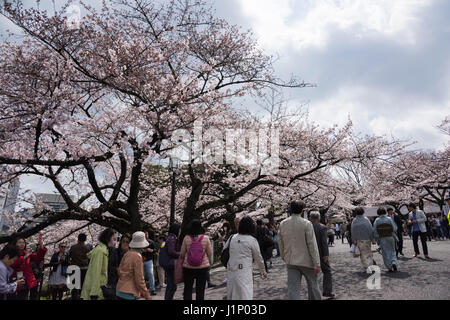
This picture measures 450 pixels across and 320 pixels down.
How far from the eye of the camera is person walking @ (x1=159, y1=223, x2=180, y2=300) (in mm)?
5555

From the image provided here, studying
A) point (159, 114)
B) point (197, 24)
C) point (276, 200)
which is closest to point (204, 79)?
point (197, 24)

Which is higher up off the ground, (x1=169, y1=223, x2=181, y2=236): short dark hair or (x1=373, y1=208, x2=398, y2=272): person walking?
(x1=169, y1=223, x2=181, y2=236): short dark hair

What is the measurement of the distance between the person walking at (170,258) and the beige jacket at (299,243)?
2325mm

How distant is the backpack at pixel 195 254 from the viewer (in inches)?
182

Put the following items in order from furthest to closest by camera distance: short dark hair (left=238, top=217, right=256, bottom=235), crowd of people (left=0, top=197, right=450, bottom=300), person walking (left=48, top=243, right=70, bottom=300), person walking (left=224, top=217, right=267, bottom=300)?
1. person walking (left=48, top=243, right=70, bottom=300)
2. short dark hair (left=238, top=217, right=256, bottom=235)
3. crowd of people (left=0, top=197, right=450, bottom=300)
4. person walking (left=224, top=217, right=267, bottom=300)

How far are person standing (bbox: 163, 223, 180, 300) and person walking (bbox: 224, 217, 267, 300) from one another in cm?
183

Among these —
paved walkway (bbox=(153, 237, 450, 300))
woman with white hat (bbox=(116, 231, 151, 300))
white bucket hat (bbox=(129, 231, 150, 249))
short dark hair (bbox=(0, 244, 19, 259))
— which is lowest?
paved walkway (bbox=(153, 237, 450, 300))

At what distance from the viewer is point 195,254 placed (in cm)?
465

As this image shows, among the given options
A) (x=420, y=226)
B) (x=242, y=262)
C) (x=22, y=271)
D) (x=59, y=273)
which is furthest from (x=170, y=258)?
(x=420, y=226)

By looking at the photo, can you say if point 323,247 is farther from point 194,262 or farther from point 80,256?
point 80,256

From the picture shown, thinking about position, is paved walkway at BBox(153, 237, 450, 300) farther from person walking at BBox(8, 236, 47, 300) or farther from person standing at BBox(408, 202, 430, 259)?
person walking at BBox(8, 236, 47, 300)

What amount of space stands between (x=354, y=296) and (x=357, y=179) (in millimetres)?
30009

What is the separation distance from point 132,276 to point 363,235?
5957 mm

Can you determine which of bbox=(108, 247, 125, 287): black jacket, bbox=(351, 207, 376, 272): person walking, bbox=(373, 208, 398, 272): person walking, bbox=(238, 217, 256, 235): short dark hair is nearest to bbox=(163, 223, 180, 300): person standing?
bbox=(108, 247, 125, 287): black jacket
